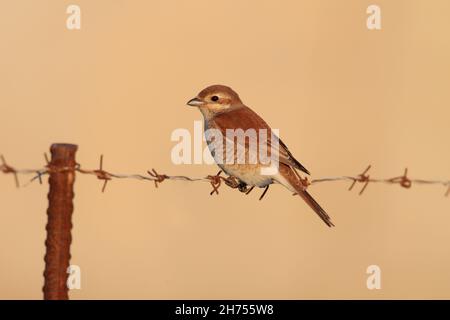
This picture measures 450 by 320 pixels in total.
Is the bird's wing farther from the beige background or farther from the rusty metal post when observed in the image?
the beige background

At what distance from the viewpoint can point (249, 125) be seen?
760 cm

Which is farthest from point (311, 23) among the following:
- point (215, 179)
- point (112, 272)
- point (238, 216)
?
point (215, 179)

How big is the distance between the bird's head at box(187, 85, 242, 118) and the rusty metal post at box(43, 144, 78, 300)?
2.78 metres

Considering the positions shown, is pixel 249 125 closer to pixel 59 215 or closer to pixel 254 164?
pixel 254 164

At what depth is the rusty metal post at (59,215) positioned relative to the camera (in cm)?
545

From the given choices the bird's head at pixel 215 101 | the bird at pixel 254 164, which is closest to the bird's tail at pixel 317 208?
the bird at pixel 254 164

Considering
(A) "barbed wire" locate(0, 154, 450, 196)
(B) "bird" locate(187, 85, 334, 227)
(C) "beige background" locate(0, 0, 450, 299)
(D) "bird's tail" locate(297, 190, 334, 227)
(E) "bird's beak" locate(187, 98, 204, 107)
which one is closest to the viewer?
(A) "barbed wire" locate(0, 154, 450, 196)

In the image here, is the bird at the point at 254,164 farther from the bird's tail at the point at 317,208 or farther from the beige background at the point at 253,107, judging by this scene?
the beige background at the point at 253,107

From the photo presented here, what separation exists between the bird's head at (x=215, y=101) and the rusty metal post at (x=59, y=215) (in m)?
2.78

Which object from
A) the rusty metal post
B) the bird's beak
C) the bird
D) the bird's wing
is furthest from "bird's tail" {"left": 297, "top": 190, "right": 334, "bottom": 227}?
the rusty metal post

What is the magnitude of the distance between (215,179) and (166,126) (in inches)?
225

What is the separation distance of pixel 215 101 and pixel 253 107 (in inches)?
180

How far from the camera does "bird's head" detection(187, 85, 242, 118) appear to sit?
8203 millimetres

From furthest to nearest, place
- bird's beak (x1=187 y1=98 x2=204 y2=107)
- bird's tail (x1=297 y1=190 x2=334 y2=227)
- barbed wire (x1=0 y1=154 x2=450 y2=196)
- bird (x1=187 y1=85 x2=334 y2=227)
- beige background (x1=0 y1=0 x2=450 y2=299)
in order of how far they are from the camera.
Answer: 1. beige background (x1=0 y1=0 x2=450 y2=299)
2. bird's beak (x1=187 y1=98 x2=204 y2=107)
3. bird (x1=187 y1=85 x2=334 y2=227)
4. bird's tail (x1=297 y1=190 x2=334 y2=227)
5. barbed wire (x1=0 y1=154 x2=450 y2=196)
